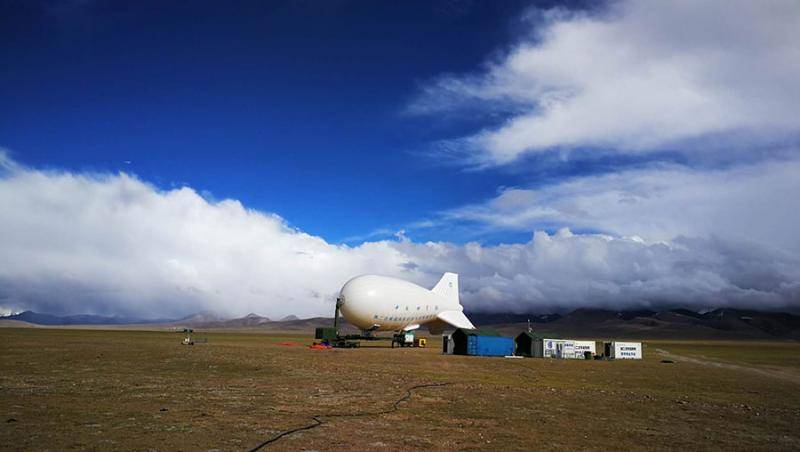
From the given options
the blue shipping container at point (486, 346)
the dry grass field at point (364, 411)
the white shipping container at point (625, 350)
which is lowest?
the white shipping container at point (625, 350)

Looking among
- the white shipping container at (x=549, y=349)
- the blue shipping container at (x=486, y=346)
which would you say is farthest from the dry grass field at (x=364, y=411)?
the white shipping container at (x=549, y=349)

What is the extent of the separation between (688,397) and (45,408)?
86.9 feet

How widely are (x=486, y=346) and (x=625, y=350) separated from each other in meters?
20.1

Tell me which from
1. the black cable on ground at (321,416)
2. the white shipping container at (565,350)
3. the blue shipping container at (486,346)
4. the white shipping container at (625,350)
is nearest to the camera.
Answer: the black cable on ground at (321,416)

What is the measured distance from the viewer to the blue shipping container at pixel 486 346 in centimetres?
5753

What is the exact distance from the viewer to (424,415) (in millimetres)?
17516

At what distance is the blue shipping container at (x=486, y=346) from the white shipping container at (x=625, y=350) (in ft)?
47.7

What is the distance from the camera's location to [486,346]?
190ft

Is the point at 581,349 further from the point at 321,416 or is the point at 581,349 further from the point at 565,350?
the point at 321,416

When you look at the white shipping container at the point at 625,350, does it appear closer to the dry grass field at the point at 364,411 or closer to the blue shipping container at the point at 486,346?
the blue shipping container at the point at 486,346

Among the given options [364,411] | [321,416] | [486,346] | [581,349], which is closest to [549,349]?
[581,349]

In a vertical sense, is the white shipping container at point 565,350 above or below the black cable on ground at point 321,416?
below

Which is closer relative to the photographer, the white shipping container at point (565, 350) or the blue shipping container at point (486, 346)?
the blue shipping container at point (486, 346)

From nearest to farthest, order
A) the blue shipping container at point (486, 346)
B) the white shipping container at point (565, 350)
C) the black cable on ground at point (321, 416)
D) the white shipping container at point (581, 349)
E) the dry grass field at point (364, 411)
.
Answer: the black cable on ground at point (321, 416)
the dry grass field at point (364, 411)
the blue shipping container at point (486, 346)
the white shipping container at point (565, 350)
the white shipping container at point (581, 349)
